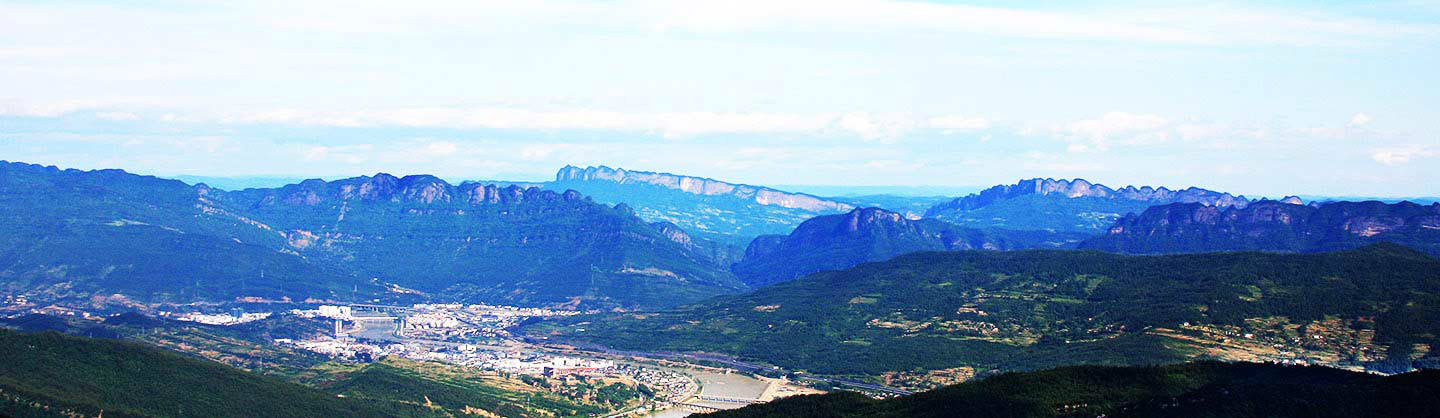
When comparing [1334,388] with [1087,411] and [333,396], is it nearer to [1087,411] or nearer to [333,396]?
[1087,411]

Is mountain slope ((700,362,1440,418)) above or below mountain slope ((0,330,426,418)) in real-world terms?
above

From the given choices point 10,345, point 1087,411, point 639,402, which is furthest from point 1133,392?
point 10,345

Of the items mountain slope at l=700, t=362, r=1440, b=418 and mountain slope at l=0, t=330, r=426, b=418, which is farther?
mountain slope at l=0, t=330, r=426, b=418

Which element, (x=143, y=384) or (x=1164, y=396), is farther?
(x=143, y=384)

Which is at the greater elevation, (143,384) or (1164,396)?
(1164,396)

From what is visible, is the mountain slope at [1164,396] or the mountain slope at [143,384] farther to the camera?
the mountain slope at [143,384]
